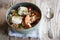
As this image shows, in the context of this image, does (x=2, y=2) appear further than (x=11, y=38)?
Yes

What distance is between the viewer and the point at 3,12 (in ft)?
3.27

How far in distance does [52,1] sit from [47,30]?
0.52 feet

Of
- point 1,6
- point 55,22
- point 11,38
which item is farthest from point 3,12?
point 55,22

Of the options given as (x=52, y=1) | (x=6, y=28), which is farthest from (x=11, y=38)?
(x=52, y=1)

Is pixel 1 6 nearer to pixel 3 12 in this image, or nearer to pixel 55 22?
pixel 3 12

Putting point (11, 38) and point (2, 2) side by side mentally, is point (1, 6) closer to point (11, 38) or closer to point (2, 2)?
point (2, 2)

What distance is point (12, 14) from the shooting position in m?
0.95

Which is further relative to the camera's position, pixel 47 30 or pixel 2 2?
pixel 2 2

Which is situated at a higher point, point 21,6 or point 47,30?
point 21,6

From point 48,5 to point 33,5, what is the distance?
3.0 inches

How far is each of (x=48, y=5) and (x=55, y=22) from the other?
3.8 inches

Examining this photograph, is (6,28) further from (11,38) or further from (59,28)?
(59,28)

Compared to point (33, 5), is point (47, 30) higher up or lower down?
lower down

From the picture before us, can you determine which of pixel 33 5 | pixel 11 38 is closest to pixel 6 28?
pixel 11 38
